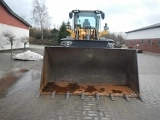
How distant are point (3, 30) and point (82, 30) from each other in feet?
40.5

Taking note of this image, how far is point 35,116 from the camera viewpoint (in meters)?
4.53

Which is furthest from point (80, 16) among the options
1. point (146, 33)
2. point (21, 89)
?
point (146, 33)

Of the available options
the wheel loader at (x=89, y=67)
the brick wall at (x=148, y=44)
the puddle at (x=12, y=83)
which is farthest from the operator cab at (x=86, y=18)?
the brick wall at (x=148, y=44)

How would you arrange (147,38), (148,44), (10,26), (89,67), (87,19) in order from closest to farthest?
(89,67) → (87,19) → (10,26) → (148,44) → (147,38)

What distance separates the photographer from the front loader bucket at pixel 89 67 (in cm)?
666

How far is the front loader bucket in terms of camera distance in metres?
6.66

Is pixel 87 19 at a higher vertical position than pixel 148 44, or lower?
higher

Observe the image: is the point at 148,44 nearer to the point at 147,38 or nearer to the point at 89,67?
the point at 147,38

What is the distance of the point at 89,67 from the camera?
22.6 feet

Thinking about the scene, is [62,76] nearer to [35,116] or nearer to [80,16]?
[35,116]

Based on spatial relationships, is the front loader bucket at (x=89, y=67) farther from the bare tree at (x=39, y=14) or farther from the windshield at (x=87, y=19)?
the bare tree at (x=39, y=14)

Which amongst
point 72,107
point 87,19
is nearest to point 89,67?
point 72,107

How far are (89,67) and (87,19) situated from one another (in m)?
4.32

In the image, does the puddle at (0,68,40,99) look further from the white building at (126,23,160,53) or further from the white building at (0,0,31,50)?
the white building at (126,23,160,53)
